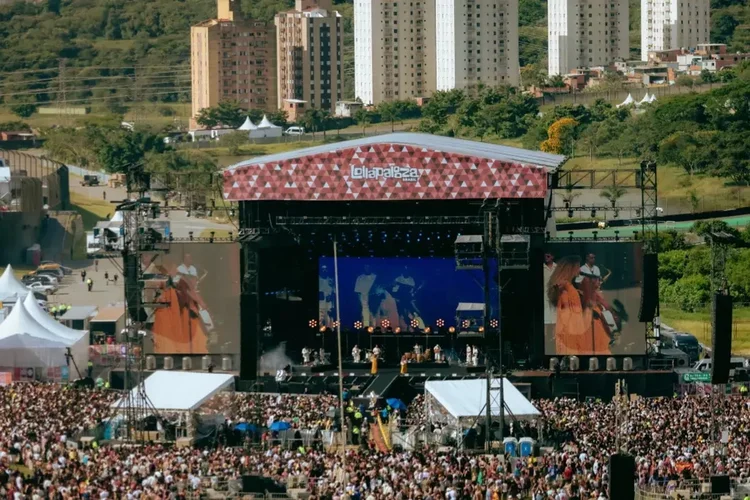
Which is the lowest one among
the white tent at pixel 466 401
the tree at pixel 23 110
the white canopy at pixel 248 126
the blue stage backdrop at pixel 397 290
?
the white tent at pixel 466 401

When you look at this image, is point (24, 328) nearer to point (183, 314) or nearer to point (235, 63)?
point (183, 314)

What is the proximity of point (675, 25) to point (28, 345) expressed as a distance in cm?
11905

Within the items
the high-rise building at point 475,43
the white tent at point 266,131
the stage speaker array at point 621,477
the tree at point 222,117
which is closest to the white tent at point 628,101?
the white tent at point 266,131

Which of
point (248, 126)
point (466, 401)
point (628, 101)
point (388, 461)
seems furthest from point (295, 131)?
point (388, 461)

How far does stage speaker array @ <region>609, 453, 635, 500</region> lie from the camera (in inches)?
1308

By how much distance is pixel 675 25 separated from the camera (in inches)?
6555

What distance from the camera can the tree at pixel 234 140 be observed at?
128m

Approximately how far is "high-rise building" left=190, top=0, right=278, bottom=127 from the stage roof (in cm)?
10193

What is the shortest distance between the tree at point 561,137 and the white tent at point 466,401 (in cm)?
6447

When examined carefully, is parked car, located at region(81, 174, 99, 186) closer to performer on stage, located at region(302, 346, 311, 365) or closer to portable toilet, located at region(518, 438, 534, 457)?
performer on stage, located at region(302, 346, 311, 365)

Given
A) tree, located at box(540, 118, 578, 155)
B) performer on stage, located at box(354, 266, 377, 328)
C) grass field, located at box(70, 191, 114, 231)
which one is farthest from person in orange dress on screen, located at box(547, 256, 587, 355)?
tree, located at box(540, 118, 578, 155)

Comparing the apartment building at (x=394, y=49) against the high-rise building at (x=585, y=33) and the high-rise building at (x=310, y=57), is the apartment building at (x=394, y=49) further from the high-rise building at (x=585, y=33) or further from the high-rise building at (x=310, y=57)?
the high-rise building at (x=585, y=33)

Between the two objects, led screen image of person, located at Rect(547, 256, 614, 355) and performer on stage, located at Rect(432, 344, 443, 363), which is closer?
led screen image of person, located at Rect(547, 256, 614, 355)

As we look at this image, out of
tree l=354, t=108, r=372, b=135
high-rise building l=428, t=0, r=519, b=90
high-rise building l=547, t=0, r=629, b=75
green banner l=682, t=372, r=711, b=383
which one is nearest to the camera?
green banner l=682, t=372, r=711, b=383
